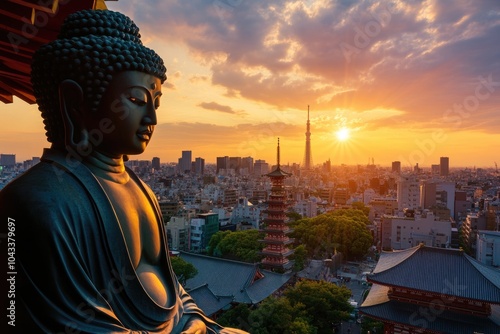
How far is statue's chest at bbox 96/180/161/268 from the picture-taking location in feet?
6.66

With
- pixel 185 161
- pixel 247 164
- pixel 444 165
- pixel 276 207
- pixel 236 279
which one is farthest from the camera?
pixel 185 161

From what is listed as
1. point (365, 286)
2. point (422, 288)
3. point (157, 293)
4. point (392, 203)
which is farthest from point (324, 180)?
point (157, 293)

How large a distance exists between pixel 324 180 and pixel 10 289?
281 feet

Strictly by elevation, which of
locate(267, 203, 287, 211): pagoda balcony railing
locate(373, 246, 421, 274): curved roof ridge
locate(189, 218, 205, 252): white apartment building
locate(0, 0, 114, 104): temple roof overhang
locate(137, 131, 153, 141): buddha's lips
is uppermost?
locate(0, 0, 114, 104): temple roof overhang

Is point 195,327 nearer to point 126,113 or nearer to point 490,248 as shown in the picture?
point 126,113

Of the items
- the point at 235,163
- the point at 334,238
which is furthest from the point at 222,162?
the point at 334,238

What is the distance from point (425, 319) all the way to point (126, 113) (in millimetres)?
11172

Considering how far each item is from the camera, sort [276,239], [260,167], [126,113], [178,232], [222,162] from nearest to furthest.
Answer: [126,113]
[276,239]
[178,232]
[260,167]
[222,162]

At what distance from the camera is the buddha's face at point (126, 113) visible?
6.49 feet

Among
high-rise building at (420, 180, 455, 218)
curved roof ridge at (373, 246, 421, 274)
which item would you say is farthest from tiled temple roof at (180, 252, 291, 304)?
high-rise building at (420, 180, 455, 218)

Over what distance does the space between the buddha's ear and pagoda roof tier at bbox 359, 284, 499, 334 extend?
10996 millimetres

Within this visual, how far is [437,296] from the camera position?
1089 centimetres

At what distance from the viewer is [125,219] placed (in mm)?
2045

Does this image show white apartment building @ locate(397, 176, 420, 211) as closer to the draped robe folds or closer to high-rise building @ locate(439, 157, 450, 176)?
the draped robe folds
